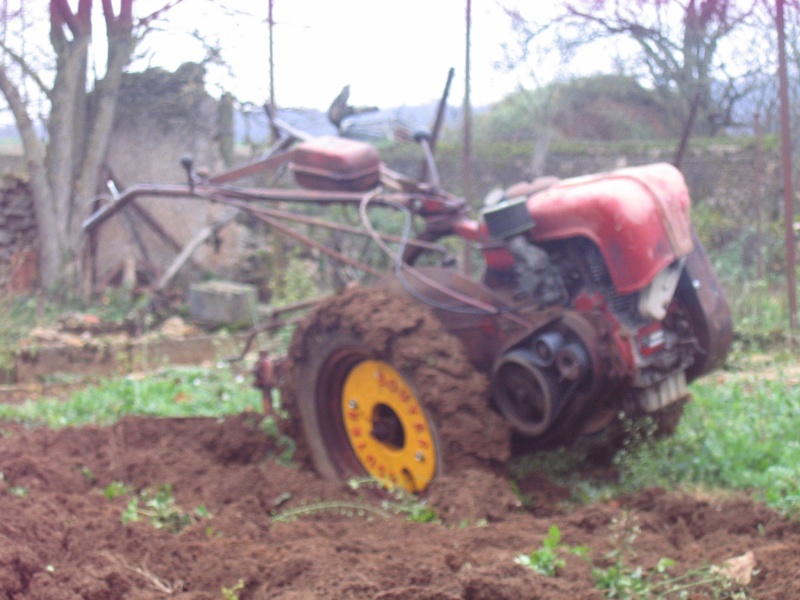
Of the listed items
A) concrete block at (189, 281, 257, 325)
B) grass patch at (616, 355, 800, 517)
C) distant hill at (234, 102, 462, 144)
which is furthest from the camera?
concrete block at (189, 281, 257, 325)

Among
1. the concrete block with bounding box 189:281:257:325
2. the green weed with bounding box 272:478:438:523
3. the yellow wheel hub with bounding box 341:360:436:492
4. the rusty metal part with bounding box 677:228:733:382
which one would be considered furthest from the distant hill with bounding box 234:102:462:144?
the green weed with bounding box 272:478:438:523

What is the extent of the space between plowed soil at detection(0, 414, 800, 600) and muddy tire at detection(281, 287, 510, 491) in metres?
0.17

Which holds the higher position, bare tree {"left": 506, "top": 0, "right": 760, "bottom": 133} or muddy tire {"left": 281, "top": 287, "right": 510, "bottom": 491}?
bare tree {"left": 506, "top": 0, "right": 760, "bottom": 133}

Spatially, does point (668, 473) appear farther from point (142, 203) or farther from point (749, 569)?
point (142, 203)

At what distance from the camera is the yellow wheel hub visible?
3934mm

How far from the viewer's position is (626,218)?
361cm

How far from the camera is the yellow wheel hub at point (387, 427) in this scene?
3934mm

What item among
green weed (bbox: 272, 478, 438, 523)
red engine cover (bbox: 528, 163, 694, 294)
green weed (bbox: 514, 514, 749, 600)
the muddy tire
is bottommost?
green weed (bbox: 272, 478, 438, 523)

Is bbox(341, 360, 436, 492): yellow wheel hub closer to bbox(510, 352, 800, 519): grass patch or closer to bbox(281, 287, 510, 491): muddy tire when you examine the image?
bbox(281, 287, 510, 491): muddy tire

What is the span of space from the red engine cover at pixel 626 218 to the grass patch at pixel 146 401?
103 inches

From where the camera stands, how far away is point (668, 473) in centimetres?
422

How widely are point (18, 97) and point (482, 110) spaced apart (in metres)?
6.23

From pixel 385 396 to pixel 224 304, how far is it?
17.7ft

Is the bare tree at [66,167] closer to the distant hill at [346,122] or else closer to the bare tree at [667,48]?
the distant hill at [346,122]
